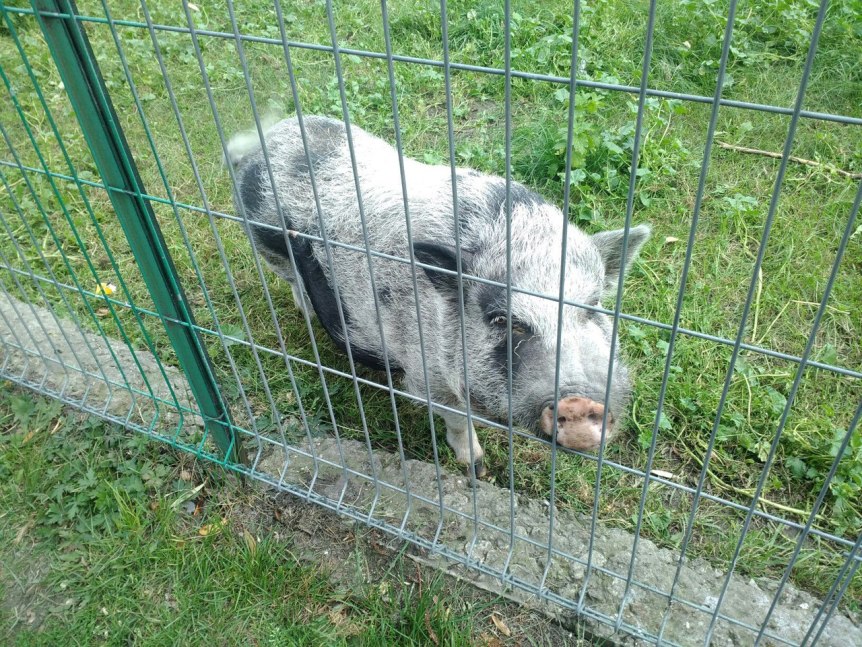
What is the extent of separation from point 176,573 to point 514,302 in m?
1.59

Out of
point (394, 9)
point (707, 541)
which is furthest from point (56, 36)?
point (394, 9)

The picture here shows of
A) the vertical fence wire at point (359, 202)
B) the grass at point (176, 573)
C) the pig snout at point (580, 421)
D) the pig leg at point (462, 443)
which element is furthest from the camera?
the pig leg at point (462, 443)

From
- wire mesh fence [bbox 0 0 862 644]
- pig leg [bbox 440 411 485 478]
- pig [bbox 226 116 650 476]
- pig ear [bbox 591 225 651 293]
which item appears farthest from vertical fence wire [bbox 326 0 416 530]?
pig ear [bbox 591 225 651 293]

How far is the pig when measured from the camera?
2258 mm

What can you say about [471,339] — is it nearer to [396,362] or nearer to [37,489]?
[396,362]

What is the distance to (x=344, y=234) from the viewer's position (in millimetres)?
2857

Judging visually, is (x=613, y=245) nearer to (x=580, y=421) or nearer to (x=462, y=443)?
(x=580, y=421)

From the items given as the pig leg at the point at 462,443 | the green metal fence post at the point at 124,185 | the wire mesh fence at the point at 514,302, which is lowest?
the pig leg at the point at 462,443

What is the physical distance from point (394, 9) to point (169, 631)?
496cm

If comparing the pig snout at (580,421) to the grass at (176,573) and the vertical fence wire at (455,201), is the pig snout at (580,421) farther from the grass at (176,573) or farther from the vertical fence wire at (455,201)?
the grass at (176,573)

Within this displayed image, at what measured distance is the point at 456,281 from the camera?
255 centimetres

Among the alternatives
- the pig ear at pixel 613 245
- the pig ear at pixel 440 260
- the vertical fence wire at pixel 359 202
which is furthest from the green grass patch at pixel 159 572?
the pig ear at pixel 613 245

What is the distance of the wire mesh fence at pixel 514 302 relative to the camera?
1.94m

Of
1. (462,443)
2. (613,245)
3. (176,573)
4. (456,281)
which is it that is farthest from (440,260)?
(176,573)
